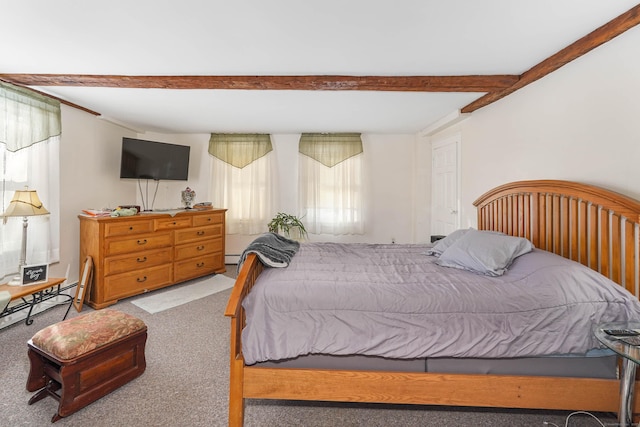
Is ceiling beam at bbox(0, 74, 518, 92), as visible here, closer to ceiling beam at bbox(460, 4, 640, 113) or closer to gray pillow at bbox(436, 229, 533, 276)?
ceiling beam at bbox(460, 4, 640, 113)

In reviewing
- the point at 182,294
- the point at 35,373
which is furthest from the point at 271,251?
the point at 182,294

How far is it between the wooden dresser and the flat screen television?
2.80ft

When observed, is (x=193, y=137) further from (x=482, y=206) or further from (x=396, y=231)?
(x=482, y=206)

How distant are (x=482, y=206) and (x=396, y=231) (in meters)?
1.95

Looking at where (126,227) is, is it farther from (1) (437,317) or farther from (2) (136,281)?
(1) (437,317)

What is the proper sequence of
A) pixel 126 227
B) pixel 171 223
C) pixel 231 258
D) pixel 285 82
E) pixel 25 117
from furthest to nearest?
pixel 231 258 → pixel 171 223 → pixel 126 227 → pixel 25 117 → pixel 285 82

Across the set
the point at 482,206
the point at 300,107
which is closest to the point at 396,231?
the point at 482,206

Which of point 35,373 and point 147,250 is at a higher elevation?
point 147,250

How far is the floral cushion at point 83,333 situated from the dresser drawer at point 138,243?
4.67ft

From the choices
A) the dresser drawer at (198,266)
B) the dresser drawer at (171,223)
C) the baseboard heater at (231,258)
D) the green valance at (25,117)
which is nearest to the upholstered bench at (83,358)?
the dresser drawer at (171,223)

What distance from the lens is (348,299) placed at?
5.07 feet

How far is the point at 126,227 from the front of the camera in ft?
10.5

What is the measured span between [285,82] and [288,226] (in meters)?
2.52

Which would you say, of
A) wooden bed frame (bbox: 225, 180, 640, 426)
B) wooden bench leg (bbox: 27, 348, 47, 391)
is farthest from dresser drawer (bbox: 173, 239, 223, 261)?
wooden bed frame (bbox: 225, 180, 640, 426)
